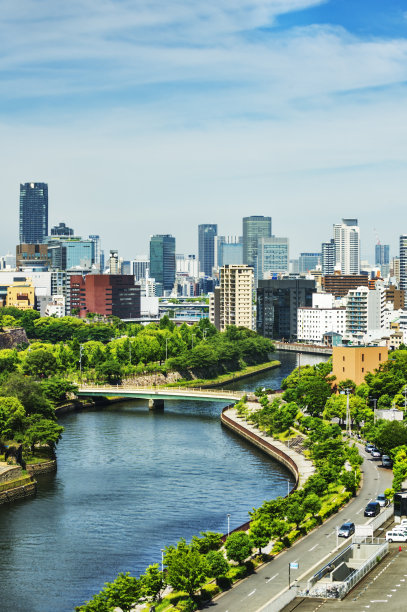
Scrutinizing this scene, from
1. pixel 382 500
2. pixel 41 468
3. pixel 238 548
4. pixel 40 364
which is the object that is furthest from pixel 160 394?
pixel 238 548

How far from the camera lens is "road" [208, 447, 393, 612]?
31734 millimetres

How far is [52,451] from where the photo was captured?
5803cm

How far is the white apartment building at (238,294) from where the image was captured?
141m

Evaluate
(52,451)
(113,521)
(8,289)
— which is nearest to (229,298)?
(8,289)

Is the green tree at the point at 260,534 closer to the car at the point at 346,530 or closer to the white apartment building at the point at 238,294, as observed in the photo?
the car at the point at 346,530

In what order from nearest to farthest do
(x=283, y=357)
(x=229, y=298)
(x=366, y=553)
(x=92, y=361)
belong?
(x=366, y=553)
(x=92, y=361)
(x=283, y=357)
(x=229, y=298)

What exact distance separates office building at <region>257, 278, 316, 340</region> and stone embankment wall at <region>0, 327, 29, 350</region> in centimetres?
4280

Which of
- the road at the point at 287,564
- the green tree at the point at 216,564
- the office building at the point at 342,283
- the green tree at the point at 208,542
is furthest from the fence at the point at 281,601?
the office building at the point at 342,283

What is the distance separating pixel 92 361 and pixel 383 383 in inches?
1324

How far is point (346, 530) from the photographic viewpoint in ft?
126

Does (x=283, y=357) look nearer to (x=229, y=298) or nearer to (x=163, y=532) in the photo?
(x=229, y=298)

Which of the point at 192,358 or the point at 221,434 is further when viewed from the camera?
the point at 192,358

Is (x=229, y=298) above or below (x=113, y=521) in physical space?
above

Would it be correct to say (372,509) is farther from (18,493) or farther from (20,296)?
(20,296)
